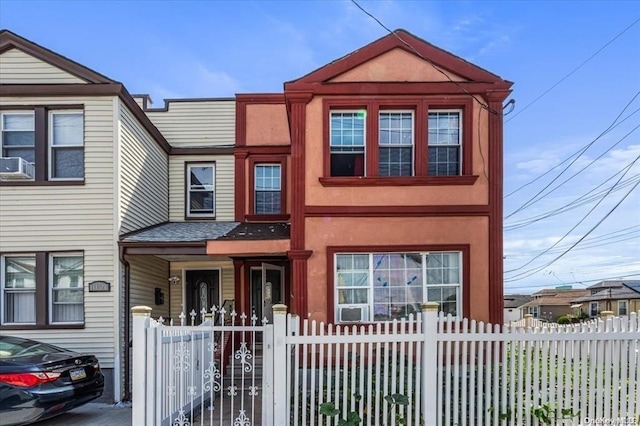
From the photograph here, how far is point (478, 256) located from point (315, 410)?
163 inches

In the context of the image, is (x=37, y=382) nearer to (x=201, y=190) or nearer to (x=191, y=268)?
(x=191, y=268)

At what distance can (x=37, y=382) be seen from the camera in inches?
250

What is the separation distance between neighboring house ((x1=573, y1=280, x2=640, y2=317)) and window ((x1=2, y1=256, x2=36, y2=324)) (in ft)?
127

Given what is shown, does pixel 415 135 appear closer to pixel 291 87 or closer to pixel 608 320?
pixel 291 87

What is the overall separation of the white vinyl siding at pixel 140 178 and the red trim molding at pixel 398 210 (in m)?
4.19

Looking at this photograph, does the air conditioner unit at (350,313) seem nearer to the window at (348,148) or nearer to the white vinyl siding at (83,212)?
the window at (348,148)

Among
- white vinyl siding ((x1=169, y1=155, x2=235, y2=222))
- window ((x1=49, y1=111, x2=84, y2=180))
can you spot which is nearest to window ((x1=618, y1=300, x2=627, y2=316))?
white vinyl siding ((x1=169, y1=155, x2=235, y2=222))

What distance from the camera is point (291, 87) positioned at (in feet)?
27.6

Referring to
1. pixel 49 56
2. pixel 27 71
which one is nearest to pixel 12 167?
pixel 27 71

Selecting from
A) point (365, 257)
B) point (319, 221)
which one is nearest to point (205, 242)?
point (319, 221)

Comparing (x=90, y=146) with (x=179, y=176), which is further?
(x=179, y=176)

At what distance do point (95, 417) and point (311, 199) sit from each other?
5.23m

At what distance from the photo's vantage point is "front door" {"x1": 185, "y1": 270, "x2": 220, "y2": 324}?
1223cm

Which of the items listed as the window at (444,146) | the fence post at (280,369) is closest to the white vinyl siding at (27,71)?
the fence post at (280,369)
